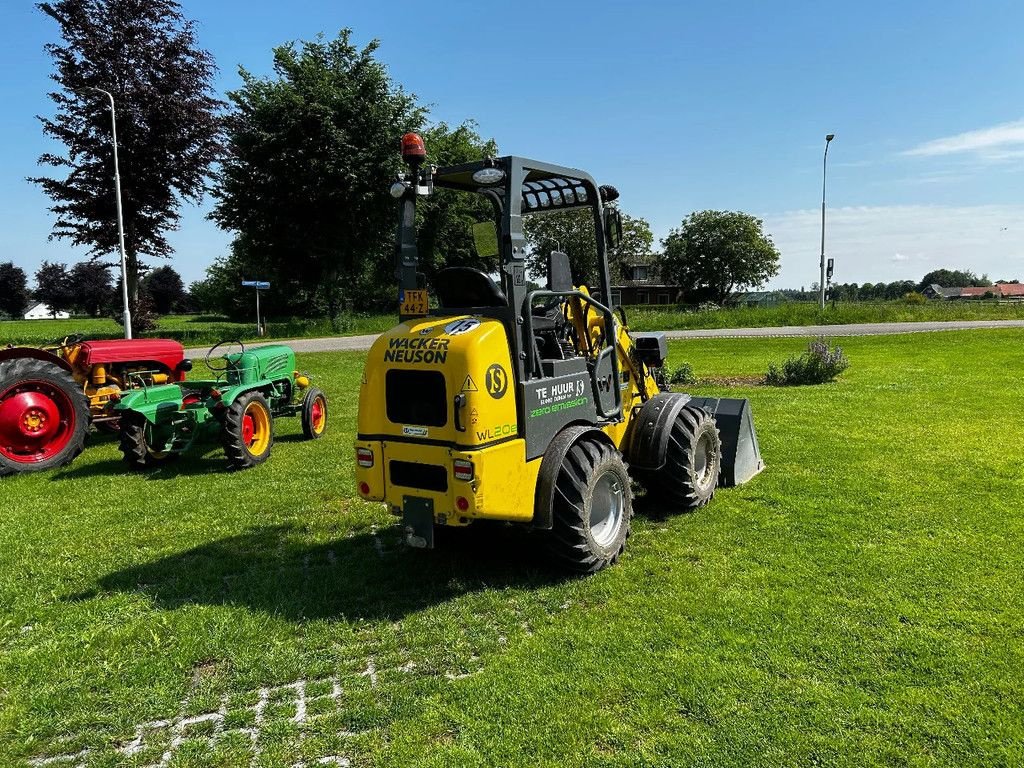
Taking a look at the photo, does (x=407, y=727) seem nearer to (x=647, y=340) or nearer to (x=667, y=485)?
→ (x=667, y=485)

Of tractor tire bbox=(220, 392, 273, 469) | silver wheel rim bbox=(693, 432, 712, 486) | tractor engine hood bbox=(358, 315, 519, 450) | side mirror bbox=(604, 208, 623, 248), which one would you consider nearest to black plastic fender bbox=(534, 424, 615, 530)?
tractor engine hood bbox=(358, 315, 519, 450)

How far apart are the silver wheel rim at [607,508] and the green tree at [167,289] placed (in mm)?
88471

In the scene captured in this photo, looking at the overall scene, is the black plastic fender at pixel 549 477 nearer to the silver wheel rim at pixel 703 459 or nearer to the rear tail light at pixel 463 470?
the rear tail light at pixel 463 470

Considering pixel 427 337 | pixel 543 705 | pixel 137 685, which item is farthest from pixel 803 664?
pixel 137 685

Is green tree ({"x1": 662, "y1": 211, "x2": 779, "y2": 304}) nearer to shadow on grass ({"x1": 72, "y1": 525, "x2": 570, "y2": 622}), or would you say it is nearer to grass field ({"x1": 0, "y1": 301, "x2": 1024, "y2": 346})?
grass field ({"x1": 0, "y1": 301, "x2": 1024, "y2": 346})

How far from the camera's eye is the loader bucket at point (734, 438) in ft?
22.2

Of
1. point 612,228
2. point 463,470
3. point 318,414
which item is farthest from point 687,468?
point 318,414

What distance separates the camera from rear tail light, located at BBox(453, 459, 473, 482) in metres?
4.07

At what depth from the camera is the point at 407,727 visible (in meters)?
3.15

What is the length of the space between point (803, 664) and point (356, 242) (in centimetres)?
2944

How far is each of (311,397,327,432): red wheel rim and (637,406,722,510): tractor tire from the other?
5.47 m

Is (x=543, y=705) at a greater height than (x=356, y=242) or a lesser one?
lesser

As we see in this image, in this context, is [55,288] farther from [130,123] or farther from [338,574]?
[338,574]

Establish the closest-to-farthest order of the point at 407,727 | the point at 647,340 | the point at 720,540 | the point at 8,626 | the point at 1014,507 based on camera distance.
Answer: the point at 407,727 → the point at 8,626 → the point at 720,540 → the point at 1014,507 → the point at 647,340
